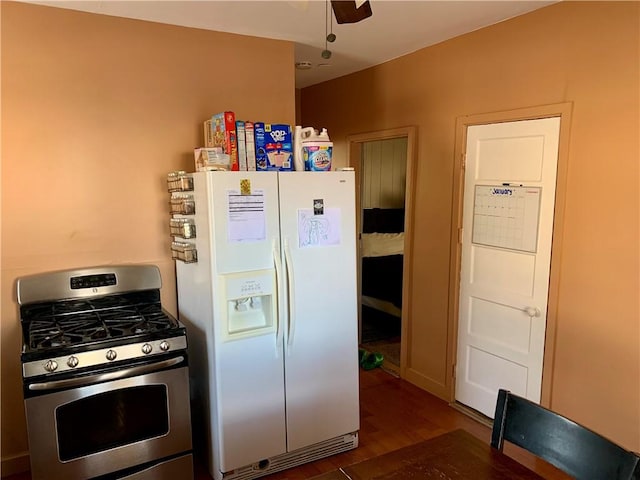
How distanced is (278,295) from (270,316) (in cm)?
12

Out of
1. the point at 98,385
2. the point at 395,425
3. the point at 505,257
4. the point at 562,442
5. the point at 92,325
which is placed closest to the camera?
the point at 562,442

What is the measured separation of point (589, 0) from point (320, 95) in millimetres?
2460

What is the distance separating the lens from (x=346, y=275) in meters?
2.62

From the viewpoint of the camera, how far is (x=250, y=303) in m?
2.45

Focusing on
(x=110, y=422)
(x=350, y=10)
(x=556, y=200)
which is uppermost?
(x=350, y=10)

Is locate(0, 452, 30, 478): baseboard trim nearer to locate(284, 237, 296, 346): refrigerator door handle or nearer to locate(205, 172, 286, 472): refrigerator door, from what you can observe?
locate(205, 172, 286, 472): refrigerator door

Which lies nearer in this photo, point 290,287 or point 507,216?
point 290,287

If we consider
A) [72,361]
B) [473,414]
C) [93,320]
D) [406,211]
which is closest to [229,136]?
[93,320]

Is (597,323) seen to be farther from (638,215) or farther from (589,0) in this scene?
(589,0)

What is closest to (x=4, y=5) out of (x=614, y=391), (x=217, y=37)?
(x=217, y=37)

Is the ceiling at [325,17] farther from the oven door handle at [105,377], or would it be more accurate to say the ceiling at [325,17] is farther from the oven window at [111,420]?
the oven window at [111,420]

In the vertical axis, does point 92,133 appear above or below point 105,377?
above

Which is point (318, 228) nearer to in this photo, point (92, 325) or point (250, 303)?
point (250, 303)

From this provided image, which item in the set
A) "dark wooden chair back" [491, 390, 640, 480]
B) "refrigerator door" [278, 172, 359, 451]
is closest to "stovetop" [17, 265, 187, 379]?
"refrigerator door" [278, 172, 359, 451]
